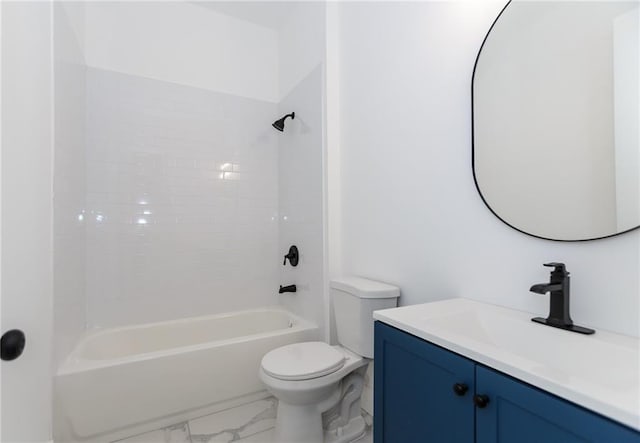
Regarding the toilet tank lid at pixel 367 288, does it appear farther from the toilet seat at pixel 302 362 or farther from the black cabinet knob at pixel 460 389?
the black cabinet knob at pixel 460 389

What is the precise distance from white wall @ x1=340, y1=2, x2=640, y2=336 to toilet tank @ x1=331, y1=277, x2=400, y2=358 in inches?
3.5

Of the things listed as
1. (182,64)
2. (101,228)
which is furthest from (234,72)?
(101,228)

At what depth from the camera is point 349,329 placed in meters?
1.61

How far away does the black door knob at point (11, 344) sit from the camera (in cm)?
56

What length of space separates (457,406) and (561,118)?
914 millimetres

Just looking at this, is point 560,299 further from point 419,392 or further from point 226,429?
point 226,429

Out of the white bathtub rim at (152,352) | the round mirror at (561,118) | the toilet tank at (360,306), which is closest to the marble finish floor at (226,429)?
the white bathtub rim at (152,352)

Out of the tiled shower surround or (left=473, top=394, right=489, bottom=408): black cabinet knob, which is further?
the tiled shower surround

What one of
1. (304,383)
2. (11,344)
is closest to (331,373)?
(304,383)

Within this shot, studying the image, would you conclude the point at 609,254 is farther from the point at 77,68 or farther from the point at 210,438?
the point at 77,68

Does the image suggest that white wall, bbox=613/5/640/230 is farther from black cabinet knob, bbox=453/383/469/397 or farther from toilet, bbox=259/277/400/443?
toilet, bbox=259/277/400/443

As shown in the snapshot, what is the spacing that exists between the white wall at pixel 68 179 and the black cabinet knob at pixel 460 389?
1692 millimetres

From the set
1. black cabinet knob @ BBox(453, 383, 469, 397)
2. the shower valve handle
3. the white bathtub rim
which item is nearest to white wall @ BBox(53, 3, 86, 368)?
the white bathtub rim

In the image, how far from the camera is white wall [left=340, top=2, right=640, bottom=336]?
87 cm
